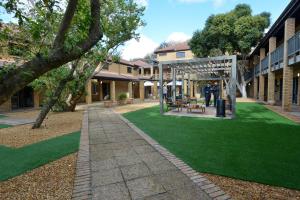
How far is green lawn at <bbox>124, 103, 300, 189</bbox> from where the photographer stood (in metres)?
3.86

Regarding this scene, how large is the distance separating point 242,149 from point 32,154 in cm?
503

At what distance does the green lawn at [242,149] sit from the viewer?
3855 millimetres

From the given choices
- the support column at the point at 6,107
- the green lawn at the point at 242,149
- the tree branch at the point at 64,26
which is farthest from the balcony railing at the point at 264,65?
the support column at the point at 6,107

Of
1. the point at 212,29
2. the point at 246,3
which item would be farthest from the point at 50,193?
the point at 246,3

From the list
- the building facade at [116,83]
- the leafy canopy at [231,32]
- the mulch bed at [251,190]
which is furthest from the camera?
the building facade at [116,83]

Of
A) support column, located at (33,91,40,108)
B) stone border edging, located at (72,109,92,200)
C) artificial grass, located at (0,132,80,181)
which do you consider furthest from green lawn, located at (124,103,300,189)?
support column, located at (33,91,40,108)

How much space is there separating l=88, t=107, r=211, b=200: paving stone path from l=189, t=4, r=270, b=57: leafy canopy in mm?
22100

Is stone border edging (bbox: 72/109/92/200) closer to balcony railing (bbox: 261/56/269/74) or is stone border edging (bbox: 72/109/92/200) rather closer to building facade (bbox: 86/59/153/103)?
building facade (bbox: 86/59/153/103)

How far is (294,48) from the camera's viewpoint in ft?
36.3

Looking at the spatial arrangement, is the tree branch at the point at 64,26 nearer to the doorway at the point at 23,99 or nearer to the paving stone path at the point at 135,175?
the paving stone path at the point at 135,175

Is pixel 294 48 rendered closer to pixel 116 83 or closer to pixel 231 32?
pixel 231 32

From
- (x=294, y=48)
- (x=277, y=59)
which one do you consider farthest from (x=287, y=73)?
(x=277, y=59)

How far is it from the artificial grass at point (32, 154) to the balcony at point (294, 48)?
1078 cm

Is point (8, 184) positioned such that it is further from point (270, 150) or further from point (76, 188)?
point (270, 150)
